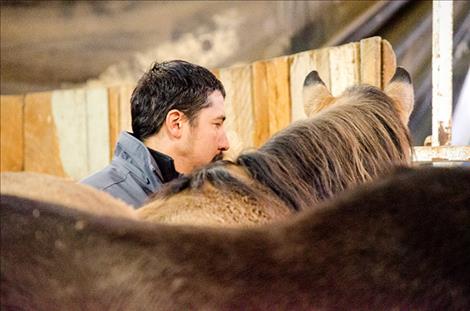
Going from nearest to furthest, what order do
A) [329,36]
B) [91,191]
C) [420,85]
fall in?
[91,191] < [420,85] < [329,36]

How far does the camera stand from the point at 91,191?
1.82 ft

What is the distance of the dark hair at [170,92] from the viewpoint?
1.65 meters

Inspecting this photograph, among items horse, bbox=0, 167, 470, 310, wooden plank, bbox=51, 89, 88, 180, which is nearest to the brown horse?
horse, bbox=0, 167, 470, 310

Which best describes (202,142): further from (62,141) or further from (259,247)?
(62,141)

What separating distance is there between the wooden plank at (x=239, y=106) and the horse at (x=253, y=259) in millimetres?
1882

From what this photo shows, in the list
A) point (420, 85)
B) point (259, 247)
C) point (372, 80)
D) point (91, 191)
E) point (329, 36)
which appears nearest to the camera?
point (259, 247)

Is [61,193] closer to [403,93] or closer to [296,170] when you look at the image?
[296,170]

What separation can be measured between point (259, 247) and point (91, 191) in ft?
0.57

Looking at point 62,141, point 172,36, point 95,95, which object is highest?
point 172,36

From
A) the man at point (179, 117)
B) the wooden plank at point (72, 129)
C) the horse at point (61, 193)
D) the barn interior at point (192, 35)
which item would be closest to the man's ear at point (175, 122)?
the man at point (179, 117)

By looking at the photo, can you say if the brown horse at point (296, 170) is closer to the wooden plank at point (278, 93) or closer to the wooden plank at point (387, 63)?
the wooden plank at point (387, 63)

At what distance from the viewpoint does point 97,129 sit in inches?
114

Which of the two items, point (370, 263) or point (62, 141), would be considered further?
point (62, 141)

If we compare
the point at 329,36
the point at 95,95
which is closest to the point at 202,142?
the point at 329,36
